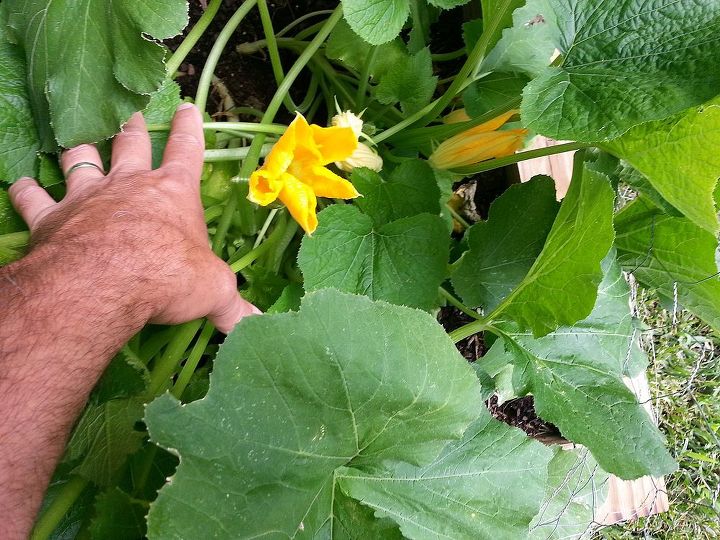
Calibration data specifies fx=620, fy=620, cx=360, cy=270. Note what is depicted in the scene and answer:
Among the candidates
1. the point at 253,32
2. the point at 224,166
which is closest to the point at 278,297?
the point at 224,166

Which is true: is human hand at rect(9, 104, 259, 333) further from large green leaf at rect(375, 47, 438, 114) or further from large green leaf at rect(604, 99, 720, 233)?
large green leaf at rect(604, 99, 720, 233)

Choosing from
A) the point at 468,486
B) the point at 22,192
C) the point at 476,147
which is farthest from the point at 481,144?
the point at 22,192

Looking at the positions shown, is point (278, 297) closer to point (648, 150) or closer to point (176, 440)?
point (176, 440)

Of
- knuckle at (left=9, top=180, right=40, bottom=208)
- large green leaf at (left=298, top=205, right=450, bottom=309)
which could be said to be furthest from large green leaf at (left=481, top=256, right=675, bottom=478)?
knuckle at (left=9, top=180, right=40, bottom=208)

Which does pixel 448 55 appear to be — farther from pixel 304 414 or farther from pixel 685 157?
pixel 304 414

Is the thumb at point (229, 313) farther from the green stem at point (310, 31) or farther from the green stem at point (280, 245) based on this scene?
the green stem at point (310, 31)

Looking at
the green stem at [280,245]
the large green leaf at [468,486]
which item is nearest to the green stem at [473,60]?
the green stem at [280,245]
